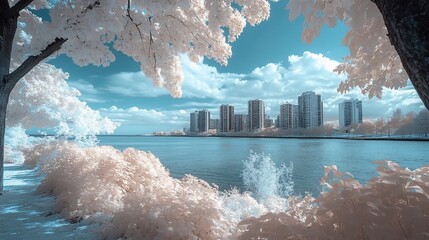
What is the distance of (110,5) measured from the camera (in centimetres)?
514

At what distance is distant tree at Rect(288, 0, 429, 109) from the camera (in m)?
1.54

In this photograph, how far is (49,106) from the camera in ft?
45.6

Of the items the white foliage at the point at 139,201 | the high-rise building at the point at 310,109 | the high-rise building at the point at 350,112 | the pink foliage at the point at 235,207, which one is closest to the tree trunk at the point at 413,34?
the pink foliage at the point at 235,207

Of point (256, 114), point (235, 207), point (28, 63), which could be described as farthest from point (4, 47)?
point (256, 114)

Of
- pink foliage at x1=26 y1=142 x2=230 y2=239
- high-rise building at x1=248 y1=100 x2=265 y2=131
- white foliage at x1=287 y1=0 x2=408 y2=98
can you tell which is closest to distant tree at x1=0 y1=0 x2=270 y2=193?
pink foliage at x1=26 y1=142 x2=230 y2=239

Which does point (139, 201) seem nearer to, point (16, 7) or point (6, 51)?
point (6, 51)

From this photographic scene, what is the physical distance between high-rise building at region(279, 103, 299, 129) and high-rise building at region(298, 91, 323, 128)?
2.90 metres

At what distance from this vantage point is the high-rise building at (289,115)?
124 meters

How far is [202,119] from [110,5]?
5672 inches

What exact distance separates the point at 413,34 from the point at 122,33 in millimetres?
7482

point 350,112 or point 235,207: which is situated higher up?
point 350,112

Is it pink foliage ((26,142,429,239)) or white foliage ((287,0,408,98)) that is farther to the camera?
white foliage ((287,0,408,98))

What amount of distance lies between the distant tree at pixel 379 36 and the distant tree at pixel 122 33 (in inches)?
115

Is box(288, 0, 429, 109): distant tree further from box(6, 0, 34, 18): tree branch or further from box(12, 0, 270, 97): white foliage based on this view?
box(6, 0, 34, 18): tree branch
